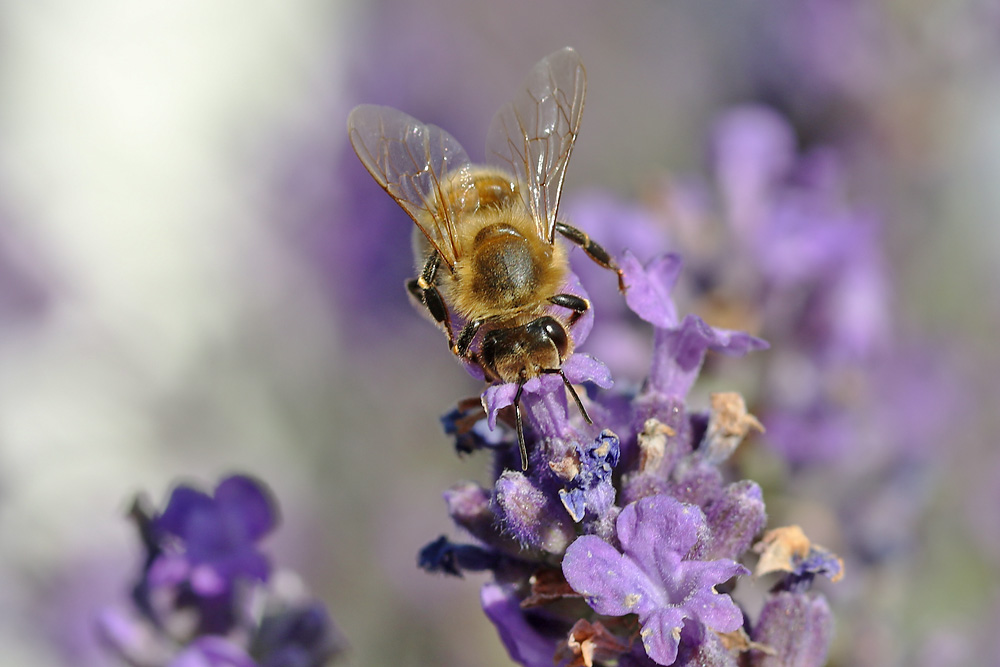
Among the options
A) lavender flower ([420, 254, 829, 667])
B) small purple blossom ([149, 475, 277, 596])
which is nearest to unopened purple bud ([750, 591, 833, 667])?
lavender flower ([420, 254, 829, 667])

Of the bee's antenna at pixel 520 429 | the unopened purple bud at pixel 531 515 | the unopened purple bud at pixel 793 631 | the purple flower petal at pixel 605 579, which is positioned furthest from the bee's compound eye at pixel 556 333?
the unopened purple bud at pixel 793 631

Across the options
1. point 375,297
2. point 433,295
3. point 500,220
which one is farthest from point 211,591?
point 375,297

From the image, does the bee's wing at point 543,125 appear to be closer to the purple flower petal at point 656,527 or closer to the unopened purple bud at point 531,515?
the unopened purple bud at point 531,515

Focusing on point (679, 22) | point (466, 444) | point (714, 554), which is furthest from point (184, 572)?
point (679, 22)

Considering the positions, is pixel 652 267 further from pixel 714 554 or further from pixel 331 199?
pixel 331 199

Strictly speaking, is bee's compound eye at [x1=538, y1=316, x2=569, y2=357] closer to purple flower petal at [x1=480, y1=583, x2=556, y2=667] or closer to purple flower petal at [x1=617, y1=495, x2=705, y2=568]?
purple flower petal at [x1=617, y1=495, x2=705, y2=568]

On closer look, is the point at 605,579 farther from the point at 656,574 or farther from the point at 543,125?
the point at 543,125
